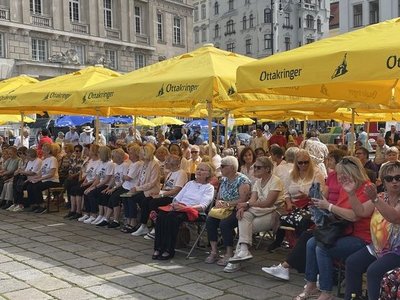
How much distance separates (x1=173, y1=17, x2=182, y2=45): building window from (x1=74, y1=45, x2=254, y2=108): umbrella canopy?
149 feet

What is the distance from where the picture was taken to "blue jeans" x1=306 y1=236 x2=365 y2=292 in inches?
186

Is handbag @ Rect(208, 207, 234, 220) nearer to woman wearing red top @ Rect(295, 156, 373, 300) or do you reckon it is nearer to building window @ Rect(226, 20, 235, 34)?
woman wearing red top @ Rect(295, 156, 373, 300)

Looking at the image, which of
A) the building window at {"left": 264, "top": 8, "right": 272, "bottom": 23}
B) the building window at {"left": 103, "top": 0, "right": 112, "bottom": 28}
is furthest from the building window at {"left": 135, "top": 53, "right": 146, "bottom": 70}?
the building window at {"left": 264, "top": 8, "right": 272, "bottom": 23}

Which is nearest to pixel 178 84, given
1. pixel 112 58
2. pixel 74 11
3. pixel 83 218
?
pixel 83 218

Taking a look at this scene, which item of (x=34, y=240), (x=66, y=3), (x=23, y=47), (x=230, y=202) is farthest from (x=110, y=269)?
(x=66, y=3)

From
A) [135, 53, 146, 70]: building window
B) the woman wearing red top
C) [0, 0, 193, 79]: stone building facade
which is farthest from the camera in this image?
[135, 53, 146, 70]: building window

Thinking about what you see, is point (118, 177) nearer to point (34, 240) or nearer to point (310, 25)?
point (34, 240)

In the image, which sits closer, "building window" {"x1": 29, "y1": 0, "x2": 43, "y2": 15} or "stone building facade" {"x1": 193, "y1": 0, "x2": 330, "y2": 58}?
"building window" {"x1": 29, "y1": 0, "x2": 43, "y2": 15}

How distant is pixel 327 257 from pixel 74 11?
42.0 metres

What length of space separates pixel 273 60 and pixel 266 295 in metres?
2.53

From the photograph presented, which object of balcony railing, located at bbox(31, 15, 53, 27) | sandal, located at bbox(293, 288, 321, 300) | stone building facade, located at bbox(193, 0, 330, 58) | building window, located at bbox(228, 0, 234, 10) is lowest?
sandal, located at bbox(293, 288, 321, 300)

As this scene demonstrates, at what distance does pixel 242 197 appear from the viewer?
6.47 metres

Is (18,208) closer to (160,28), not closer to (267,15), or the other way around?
(160,28)

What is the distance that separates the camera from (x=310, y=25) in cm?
7312
